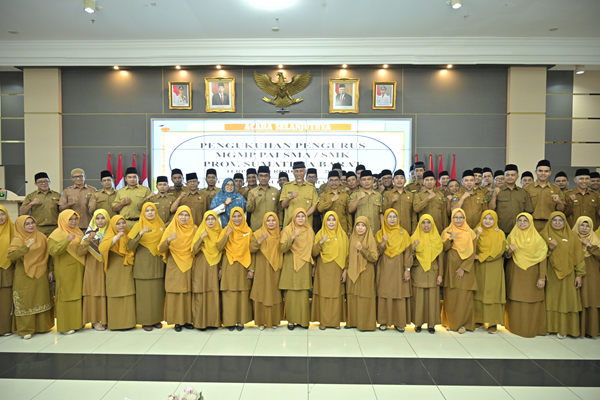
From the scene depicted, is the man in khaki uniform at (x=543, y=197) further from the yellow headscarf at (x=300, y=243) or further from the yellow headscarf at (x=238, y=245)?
the yellow headscarf at (x=238, y=245)

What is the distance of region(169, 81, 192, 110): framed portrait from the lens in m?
8.08

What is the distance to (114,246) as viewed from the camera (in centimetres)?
427

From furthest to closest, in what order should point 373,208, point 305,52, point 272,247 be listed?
point 305,52 → point 373,208 → point 272,247

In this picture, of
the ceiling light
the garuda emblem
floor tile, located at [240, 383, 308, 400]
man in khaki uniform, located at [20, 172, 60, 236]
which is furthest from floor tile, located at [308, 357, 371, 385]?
the ceiling light

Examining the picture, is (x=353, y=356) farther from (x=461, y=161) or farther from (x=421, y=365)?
(x=461, y=161)

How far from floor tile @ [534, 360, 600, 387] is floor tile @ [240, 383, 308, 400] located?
257cm

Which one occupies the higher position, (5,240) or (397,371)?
(5,240)

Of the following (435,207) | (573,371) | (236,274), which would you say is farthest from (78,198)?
(573,371)

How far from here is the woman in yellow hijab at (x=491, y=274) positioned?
436 cm

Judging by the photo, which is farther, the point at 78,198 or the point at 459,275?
the point at 78,198

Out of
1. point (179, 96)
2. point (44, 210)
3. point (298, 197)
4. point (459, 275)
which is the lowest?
point (459, 275)

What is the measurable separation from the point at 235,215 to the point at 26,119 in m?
7.05

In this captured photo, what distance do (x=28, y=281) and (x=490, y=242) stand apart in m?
5.91

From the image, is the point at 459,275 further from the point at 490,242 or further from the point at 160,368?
the point at 160,368
